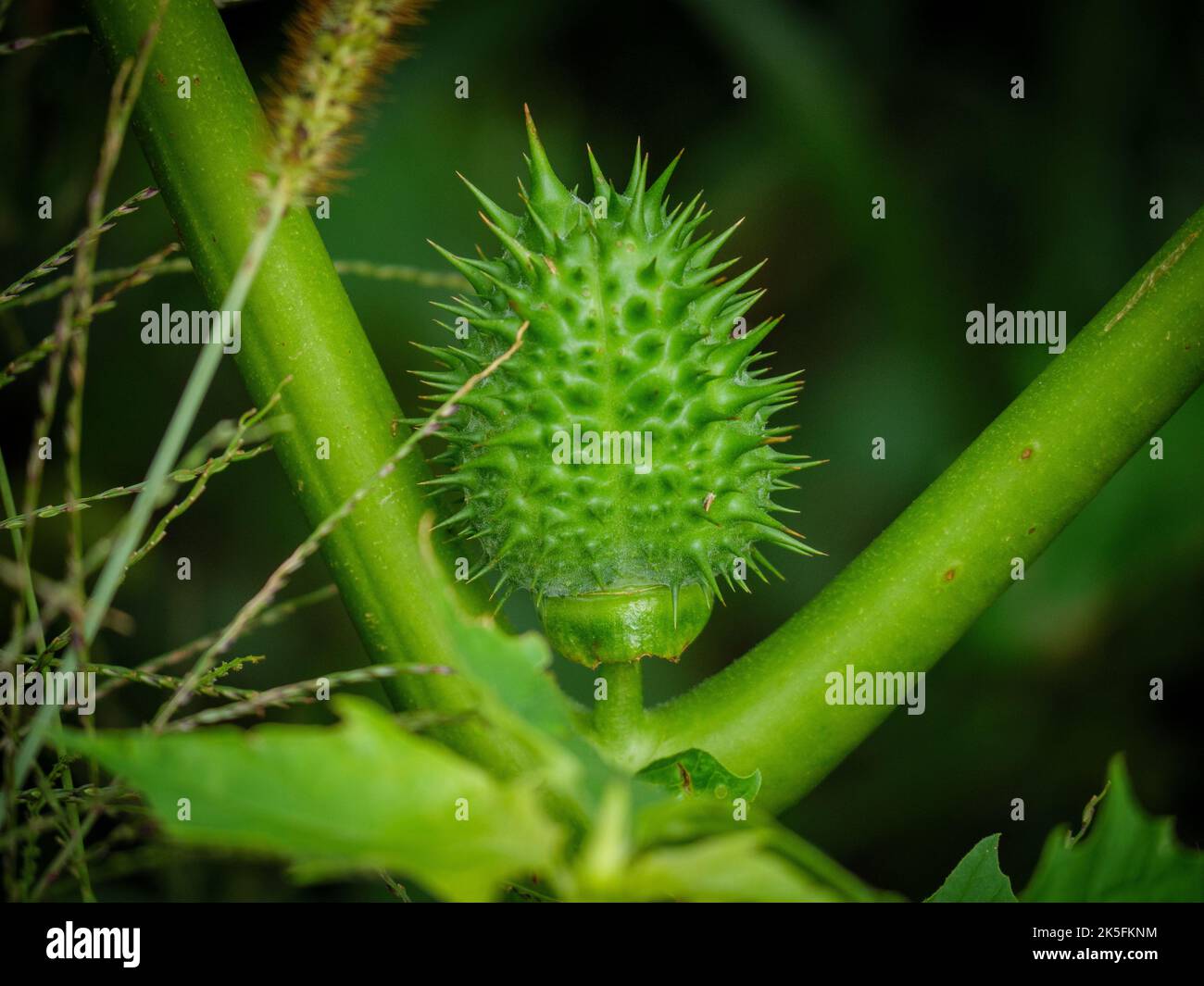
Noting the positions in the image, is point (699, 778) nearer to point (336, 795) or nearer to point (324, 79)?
point (336, 795)

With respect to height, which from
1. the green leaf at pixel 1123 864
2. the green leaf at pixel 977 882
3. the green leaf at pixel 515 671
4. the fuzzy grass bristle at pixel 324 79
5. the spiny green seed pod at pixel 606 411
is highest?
the fuzzy grass bristle at pixel 324 79

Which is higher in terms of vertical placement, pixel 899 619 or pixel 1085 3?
pixel 1085 3

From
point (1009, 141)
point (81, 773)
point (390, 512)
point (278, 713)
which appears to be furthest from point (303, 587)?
point (1009, 141)

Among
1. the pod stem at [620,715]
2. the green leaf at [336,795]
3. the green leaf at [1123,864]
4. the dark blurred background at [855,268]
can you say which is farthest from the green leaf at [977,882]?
the dark blurred background at [855,268]

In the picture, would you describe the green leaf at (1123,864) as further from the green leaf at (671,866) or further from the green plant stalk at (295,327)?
the green plant stalk at (295,327)

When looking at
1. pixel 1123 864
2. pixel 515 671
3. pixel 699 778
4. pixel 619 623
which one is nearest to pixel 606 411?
pixel 619 623

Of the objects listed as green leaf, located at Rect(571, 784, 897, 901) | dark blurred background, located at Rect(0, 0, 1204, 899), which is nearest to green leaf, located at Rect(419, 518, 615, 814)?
green leaf, located at Rect(571, 784, 897, 901)
